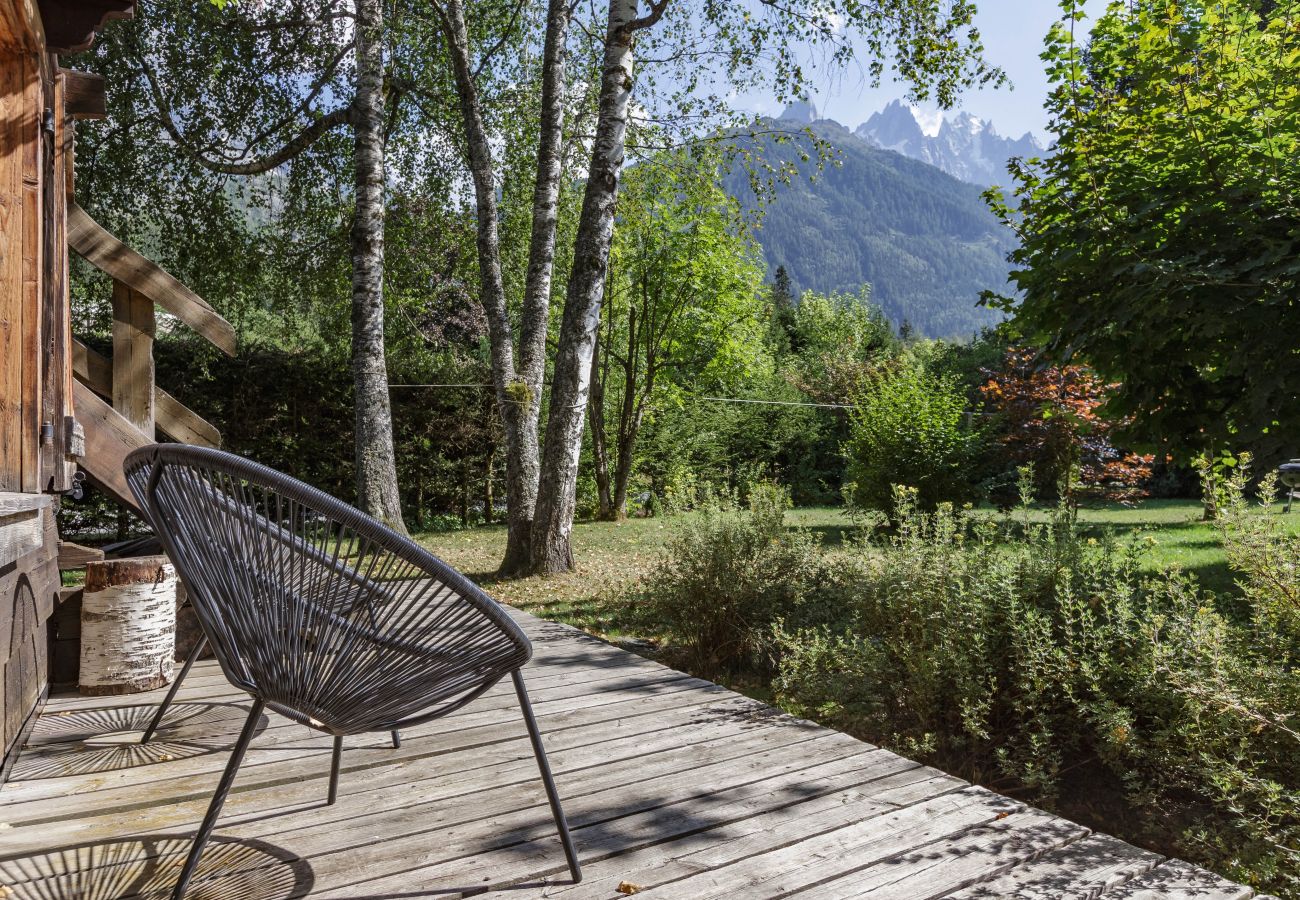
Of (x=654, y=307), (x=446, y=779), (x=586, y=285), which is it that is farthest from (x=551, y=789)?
(x=654, y=307)

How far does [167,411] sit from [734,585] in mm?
3046

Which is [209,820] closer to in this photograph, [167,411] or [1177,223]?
[167,411]

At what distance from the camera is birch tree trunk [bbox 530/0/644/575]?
648cm

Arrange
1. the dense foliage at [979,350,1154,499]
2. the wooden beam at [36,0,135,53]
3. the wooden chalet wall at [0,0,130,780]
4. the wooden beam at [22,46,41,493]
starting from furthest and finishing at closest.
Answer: the dense foliage at [979,350,1154,499], the wooden beam at [36,0,135,53], the wooden beam at [22,46,41,493], the wooden chalet wall at [0,0,130,780]

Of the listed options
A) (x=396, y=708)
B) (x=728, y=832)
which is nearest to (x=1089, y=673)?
(x=728, y=832)

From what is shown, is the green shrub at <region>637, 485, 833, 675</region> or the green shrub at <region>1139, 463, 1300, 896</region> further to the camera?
the green shrub at <region>637, 485, 833, 675</region>

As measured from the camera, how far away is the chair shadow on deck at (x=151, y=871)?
1.73m

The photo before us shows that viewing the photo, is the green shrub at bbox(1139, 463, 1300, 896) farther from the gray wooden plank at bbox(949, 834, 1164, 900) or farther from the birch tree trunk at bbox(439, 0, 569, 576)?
the birch tree trunk at bbox(439, 0, 569, 576)

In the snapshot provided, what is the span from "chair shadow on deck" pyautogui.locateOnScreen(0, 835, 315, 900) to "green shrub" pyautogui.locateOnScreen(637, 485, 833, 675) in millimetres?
2747

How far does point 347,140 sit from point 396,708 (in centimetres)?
981

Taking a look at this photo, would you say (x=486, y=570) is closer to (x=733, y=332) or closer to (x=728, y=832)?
(x=728, y=832)

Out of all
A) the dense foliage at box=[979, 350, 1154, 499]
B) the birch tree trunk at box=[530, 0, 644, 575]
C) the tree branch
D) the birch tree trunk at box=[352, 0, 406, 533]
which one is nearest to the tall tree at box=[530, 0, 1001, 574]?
the birch tree trunk at box=[530, 0, 644, 575]

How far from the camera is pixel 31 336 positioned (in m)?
2.85

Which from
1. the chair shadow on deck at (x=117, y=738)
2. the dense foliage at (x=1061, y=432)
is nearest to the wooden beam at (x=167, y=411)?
the chair shadow on deck at (x=117, y=738)
